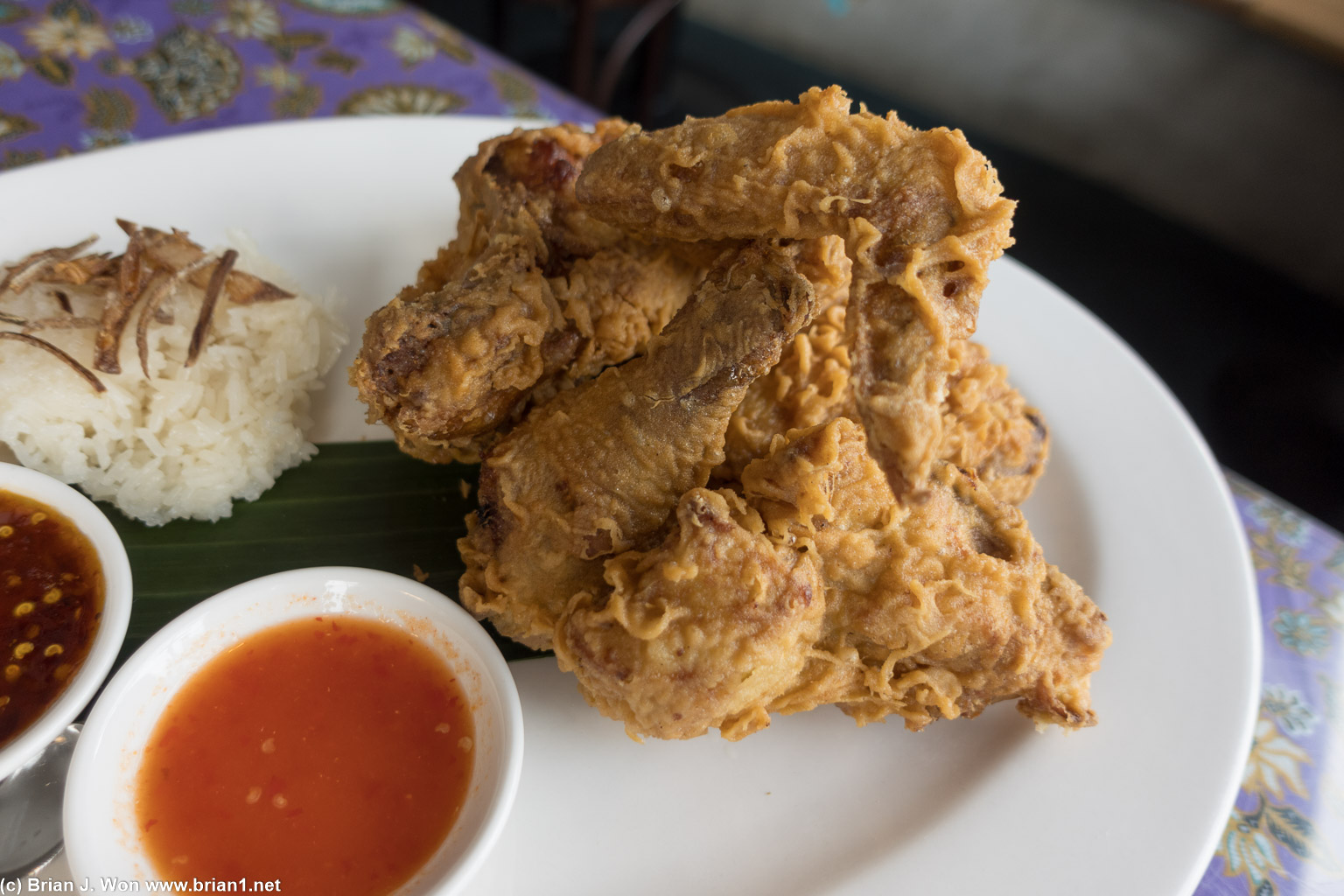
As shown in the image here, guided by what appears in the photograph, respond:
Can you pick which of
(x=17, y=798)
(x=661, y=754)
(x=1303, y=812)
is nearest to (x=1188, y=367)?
(x=1303, y=812)

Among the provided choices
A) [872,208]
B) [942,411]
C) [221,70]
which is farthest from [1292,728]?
[221,70]

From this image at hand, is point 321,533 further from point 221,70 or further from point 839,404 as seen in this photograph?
point 221,70

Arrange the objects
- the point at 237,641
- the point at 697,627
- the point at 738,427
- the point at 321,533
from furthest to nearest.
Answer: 1. the point at 321,533
2. the point at 738,427
3. the point at 237,641
4. the point at 697,627

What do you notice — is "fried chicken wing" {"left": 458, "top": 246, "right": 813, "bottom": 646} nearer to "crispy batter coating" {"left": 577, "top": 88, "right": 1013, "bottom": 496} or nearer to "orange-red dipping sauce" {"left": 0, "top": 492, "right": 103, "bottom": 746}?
"crispy batter coating" {"left": 577, "top": 88, "right": 1013, "bottom": 496}

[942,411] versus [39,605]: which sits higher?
[942,411]

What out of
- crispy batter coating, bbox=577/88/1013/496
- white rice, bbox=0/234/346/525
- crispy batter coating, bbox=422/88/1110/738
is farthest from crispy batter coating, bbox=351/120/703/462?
white rice, bbox=0/234/346/525

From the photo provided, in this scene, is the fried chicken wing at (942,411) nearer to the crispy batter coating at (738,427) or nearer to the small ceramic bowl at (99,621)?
the crispy batter coating at (738,427)
